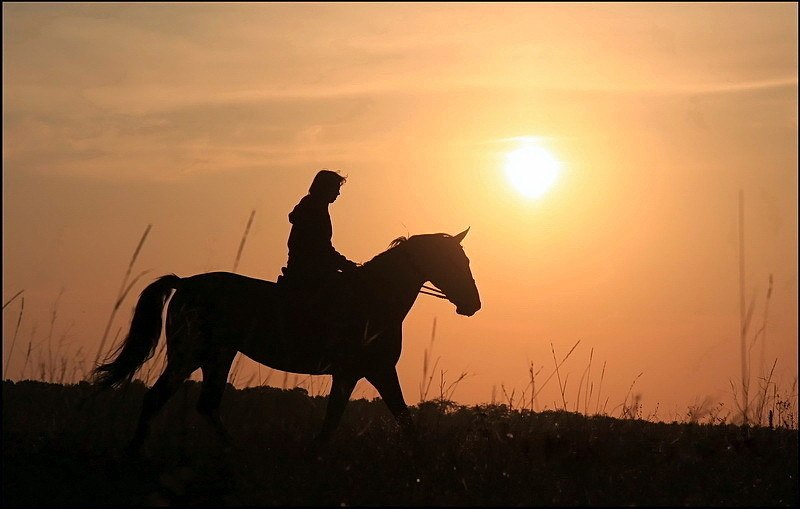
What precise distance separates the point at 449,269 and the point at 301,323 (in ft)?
5.92

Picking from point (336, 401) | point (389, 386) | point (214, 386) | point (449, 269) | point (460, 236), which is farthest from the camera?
point (460, 236)

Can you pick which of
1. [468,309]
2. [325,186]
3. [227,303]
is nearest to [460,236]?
[468,309]

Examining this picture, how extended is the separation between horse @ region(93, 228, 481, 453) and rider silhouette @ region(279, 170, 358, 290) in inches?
7.5

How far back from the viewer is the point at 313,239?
34.4 feet

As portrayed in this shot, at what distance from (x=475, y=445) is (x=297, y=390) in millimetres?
5243

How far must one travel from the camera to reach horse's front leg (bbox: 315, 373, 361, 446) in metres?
9.77

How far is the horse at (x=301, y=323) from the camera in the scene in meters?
10.1

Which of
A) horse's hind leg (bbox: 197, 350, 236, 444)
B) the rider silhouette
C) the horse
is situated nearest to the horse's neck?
A: the horse

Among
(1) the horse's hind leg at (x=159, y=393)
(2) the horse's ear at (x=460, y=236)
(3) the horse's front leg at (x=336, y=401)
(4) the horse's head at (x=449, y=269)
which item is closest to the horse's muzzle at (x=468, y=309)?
(4) the horse's head at (x=449, y=269)

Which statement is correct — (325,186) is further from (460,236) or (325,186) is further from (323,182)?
(460,236)

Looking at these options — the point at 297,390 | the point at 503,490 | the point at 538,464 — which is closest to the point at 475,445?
the point at 538,464

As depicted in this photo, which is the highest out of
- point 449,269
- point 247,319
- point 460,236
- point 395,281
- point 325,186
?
point 325,186

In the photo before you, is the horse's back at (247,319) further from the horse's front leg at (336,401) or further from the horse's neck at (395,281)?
the horse's neck at (395,281)

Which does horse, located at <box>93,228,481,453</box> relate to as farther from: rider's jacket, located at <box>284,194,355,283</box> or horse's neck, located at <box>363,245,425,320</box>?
rider's jacket, located at <box>284,194,355,283</box>
